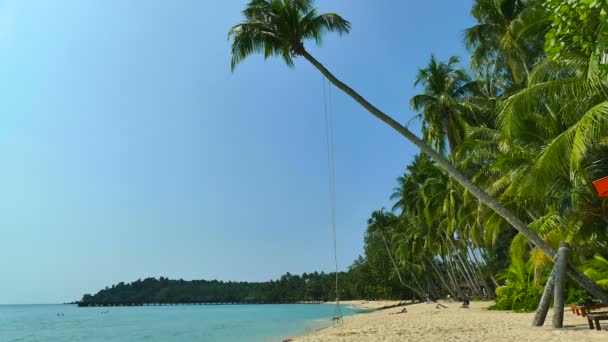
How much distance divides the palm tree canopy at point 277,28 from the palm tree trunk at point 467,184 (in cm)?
67

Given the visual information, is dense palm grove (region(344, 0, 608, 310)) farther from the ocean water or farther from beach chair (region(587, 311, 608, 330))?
the ocean water

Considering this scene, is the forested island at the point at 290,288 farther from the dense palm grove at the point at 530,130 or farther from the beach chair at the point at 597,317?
the beach chair at the point at 597,317

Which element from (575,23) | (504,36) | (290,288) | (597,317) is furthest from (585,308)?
(290,288)

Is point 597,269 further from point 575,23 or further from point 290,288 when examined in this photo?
point 290,288

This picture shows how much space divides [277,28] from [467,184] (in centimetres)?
734

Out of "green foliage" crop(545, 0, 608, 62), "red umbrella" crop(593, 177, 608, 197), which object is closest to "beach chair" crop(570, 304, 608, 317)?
"red umbrella" crop(593, 177, 608, 197)

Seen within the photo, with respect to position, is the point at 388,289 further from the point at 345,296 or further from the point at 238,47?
the point at 238,47

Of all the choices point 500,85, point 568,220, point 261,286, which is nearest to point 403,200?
point 500,85

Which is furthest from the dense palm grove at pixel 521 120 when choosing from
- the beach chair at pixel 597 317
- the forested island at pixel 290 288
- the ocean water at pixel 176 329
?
the forested island at pixel 290 288

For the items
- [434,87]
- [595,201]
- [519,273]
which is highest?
[434,87]

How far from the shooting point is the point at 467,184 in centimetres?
1202

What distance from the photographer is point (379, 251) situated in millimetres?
69938

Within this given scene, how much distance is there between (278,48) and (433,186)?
2098cm

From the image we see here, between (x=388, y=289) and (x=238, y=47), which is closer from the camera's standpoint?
(x=238, y=47)
